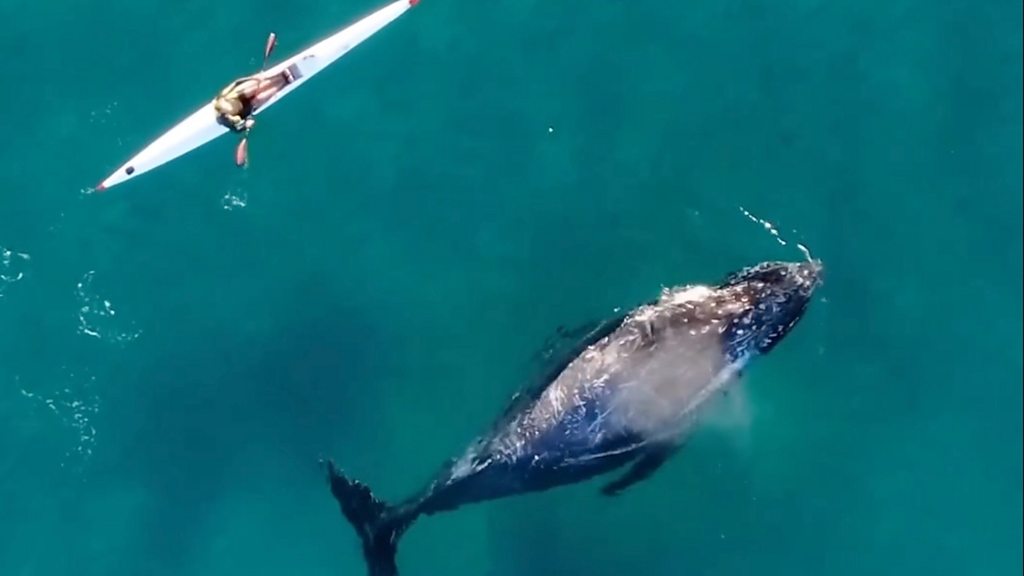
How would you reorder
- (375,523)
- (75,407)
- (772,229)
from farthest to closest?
(75,407)
(772,229)
(375,523)

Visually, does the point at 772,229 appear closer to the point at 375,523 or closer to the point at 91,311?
the point at 375,523

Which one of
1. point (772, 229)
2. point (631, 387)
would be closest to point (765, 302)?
point (772, 229)

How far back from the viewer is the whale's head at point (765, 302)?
4983 cm

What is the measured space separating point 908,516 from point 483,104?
28210 mm

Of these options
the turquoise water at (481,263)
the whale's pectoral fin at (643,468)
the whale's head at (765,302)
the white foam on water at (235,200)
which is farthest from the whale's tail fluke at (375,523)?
the whale's head at (765,302)

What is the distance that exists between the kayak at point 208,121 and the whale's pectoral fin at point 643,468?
78.9ft

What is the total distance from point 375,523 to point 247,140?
19.4 metres

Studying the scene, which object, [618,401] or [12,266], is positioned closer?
[618,401]

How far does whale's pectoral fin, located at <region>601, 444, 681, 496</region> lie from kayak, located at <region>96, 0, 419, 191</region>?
78.9 ft

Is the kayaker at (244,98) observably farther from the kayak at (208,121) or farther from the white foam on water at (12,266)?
the white foam on water at (12,266)

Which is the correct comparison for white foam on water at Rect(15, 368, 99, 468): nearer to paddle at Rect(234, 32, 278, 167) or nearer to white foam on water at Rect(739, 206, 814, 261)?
paddle at Rect(234, 32, 278, 167)

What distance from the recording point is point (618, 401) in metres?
48.9

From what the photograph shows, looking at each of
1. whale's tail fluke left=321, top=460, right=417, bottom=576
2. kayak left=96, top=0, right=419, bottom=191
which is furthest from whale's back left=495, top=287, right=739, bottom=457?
Answer: kayak left=96, top=0, right=419, bottom=191

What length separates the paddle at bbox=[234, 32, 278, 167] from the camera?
51.1 m
